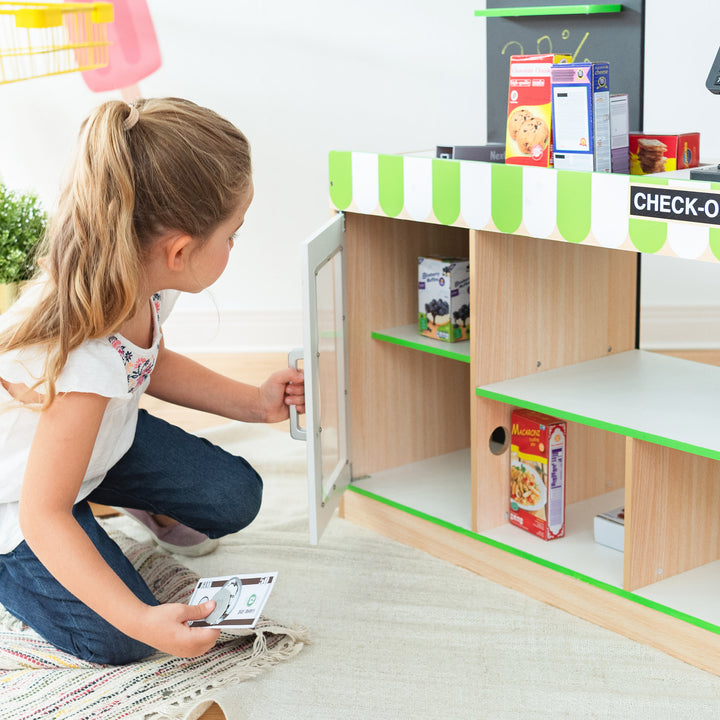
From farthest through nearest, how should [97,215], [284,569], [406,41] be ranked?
1. [406,41]
2. [284,569]
3. [97,215]

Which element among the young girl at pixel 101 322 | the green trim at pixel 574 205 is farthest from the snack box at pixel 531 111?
the young girl at pixel 101 322

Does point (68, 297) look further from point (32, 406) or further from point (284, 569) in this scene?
point (284, 569)

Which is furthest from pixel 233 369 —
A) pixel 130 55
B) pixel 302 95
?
pixel 130 55

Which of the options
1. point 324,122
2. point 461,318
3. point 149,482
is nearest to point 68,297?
point 149,482

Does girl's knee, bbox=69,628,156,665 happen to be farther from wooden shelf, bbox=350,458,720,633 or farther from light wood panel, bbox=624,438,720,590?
light wood panel, bbox=624,438,720,590

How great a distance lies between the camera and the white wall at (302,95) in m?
2.66

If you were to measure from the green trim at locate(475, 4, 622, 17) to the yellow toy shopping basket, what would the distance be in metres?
0.76

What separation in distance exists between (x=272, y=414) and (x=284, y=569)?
0.27 meters

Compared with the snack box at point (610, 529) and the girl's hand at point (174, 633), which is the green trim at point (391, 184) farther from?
the girl's hand at point (174, 633)

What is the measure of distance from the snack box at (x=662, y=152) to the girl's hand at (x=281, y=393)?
60 centimetres

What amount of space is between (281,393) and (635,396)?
1.79 feet

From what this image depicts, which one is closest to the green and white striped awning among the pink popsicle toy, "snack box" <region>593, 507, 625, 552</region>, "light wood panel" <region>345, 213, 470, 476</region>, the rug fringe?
"light wood panel" <region>345, 213, 470, 476</region>

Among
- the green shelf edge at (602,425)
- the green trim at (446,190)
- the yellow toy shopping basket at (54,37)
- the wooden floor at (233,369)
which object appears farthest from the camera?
the wooden floor at (233,369)

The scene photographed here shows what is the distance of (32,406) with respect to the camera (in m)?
1.15
